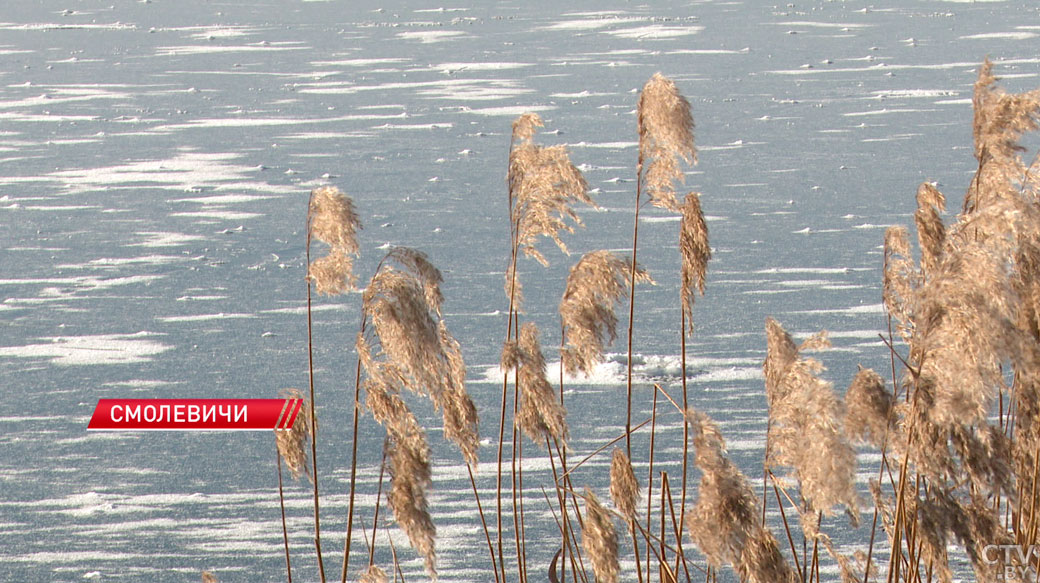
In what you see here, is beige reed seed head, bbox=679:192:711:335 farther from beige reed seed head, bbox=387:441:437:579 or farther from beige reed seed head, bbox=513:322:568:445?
beige reed seed head, bbox=387:441:437:579

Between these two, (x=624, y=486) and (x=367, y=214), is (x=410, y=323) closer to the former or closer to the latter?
(x=624, y=486)

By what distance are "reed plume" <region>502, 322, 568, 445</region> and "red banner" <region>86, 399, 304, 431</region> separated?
2059mm

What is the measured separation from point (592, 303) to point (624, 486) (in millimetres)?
237

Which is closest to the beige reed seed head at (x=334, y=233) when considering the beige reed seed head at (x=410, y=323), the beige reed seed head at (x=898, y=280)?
the beige reed seed head at (x=410, y=323)

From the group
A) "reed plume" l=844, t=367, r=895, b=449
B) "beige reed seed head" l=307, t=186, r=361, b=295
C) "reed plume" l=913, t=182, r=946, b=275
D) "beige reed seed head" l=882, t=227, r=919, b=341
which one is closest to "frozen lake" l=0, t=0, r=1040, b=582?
"beige reed seed head" l=882, t=227, r=919, b=341

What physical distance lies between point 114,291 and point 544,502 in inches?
92.6

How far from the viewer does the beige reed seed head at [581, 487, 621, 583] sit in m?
1.43

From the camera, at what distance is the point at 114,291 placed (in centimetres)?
468

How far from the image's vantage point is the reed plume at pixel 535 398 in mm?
1498

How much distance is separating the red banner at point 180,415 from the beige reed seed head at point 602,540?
2176 millimetres

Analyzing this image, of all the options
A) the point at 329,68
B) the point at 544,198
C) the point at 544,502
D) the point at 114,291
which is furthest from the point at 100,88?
the point at 544,198

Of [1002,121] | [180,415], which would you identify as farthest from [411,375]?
[180,415]

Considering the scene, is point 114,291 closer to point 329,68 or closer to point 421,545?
point 421,545

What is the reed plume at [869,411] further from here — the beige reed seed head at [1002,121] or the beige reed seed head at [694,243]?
the beige reed seed head at [1002,121]
